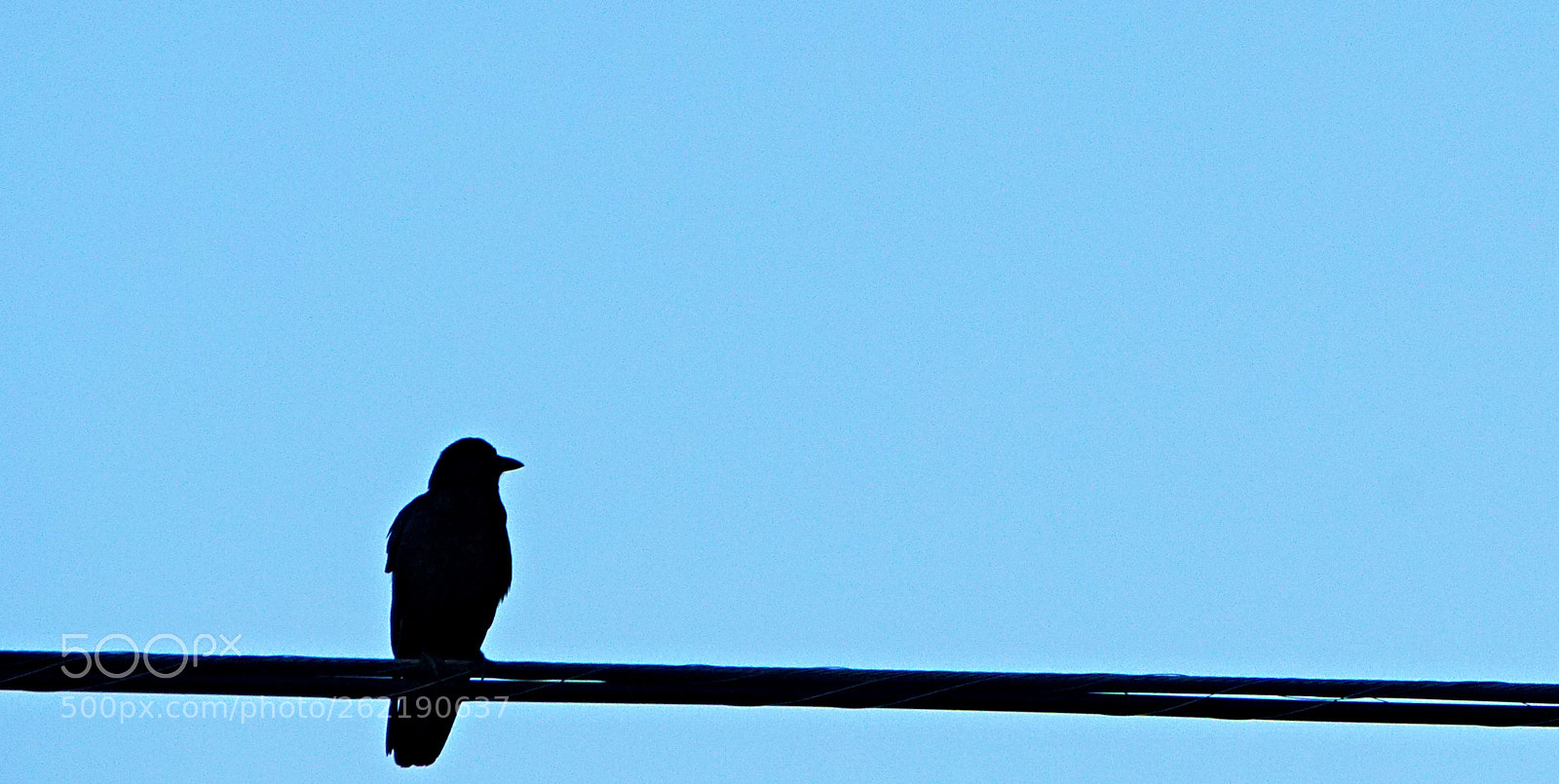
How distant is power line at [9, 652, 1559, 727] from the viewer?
4984mm

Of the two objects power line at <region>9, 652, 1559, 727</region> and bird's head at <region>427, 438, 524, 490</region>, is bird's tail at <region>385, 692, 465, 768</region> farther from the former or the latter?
power line at <region>9, 652, 1559, 727</region>

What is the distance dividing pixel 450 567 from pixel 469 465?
2.47 feet

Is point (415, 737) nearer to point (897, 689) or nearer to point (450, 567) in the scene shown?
point (450, 567)

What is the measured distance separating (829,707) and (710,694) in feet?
1.12

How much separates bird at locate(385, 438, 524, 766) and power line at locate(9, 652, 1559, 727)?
4.53 metres

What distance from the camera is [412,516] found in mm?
10008

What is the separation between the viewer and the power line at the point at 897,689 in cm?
498

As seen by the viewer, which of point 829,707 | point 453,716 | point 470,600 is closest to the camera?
point 829,707

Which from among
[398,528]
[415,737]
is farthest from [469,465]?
[415,737]

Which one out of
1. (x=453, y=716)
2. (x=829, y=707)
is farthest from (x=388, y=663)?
(x=453, y=716)

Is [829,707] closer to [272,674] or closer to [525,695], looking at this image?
[525,695]

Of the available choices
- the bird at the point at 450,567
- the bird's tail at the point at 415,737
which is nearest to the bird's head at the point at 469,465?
the bird at the point at 450,567

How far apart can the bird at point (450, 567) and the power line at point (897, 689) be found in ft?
14.8

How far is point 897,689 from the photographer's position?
504cm
